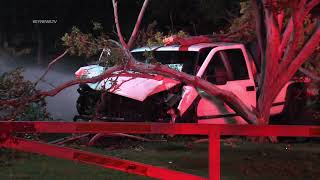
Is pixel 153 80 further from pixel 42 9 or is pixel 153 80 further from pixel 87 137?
pixel 42 9

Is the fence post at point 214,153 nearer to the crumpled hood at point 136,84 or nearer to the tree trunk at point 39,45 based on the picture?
the crumpled hood at point 136,84

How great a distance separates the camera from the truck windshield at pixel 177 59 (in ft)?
32.4

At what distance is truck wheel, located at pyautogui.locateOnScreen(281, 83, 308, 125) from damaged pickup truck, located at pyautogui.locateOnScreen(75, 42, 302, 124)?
230mm

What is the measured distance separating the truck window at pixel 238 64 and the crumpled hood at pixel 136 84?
56.9 inches

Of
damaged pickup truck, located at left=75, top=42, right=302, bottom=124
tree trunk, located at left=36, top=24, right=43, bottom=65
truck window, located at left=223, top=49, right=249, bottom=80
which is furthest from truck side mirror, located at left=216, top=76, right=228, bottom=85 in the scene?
tree trunk, located at left=36, top=24, right=43, bottom=65

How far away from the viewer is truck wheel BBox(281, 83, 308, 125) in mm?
11086

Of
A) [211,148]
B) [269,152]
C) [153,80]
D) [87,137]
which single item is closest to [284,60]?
[269,152]

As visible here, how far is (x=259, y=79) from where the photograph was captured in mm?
10500

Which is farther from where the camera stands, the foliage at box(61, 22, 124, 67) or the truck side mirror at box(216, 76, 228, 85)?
the truck side mirror at box(216, 76, 228, 85)

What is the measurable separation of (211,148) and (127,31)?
37.9 ft

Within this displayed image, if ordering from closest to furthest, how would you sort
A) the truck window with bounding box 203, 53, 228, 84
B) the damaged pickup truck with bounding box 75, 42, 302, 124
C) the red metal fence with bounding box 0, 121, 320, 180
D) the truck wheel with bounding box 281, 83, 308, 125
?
1. the red metal fence with bounding box 0, 121, 320, 180
2. the damaged pickup truck with bounding box 75, 42, 302, 124
3. the truck window with bounding box 203, 53, 228, 84
4. the truck wheel with bounding box 281, 83, 308, 125

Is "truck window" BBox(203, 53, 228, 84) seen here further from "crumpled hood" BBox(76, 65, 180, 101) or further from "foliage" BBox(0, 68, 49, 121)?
"foliage" BBox(0, 68, 49, 121)

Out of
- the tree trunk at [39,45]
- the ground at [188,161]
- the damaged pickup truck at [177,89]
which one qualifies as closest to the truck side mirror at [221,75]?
the damaged pickup truck at [177,89]

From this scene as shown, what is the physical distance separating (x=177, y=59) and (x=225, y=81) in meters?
0.88
